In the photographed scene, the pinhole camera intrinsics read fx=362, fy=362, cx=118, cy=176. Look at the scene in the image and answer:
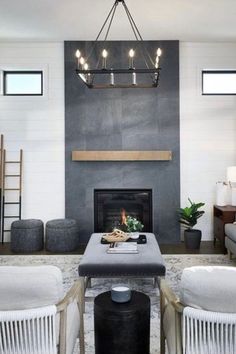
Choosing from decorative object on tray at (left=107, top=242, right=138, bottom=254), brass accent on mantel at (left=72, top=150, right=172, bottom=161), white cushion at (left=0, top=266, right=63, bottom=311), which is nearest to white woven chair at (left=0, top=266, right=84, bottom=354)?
white cushion at (left=0, top=266, right=63, bottom=311)

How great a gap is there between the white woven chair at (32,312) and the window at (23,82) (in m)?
5.12

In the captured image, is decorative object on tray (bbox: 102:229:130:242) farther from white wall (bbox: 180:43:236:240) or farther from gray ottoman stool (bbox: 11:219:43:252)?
white wall (bbox: 180:43:236:240)

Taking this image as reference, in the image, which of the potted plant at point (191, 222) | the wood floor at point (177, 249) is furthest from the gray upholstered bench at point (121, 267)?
the potted plant at point (191, 222)

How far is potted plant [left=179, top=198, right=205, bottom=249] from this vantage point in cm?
592

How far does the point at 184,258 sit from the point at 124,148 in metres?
2.17

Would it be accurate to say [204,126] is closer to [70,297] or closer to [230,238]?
[230,238]

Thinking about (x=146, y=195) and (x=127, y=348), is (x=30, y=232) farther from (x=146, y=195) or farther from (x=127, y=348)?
(x=127, y=348)

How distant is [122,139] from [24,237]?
7.65 ft

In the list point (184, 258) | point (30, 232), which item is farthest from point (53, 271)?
point (30, 232)

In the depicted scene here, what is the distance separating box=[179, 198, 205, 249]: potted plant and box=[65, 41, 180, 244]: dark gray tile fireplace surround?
0.97 feet

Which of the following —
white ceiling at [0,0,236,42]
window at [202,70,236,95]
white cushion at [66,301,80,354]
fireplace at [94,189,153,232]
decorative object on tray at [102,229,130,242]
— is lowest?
white cushion at [66,301,80,354]

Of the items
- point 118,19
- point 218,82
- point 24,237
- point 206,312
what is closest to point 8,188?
point 24,237

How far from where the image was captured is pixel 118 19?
5309 millimetres

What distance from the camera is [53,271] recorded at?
6.49 feet
